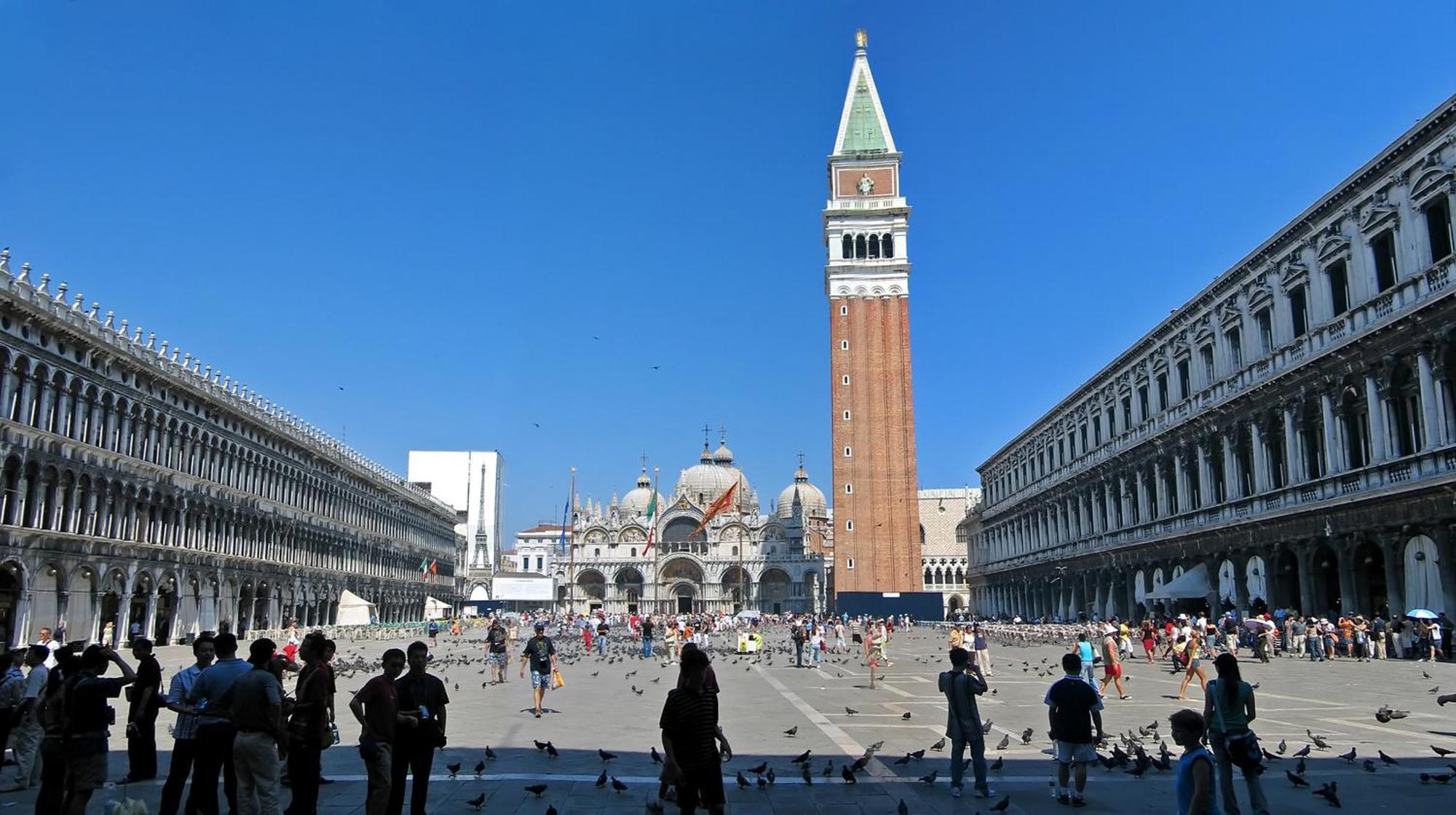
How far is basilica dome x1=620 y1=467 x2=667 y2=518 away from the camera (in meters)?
113

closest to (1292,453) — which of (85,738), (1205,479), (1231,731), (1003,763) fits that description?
(1205,479)

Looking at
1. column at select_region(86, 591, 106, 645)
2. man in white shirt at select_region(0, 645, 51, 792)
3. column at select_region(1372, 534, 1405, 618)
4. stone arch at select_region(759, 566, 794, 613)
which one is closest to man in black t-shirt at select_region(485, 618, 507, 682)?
man in white shirt at select_region(0, 645, 51, 792)

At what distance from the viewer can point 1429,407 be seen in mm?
25641

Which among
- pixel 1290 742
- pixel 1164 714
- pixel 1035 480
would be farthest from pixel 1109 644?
pixel 1035 480

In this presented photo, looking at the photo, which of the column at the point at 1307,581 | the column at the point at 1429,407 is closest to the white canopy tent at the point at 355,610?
the column at the point at 1307,581

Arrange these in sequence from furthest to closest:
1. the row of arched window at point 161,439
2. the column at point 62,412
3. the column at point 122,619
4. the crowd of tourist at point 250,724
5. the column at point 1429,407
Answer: the column at point 122,619 → the column at point 62,412 → the row of arched window at point 161,439 → the column at point 1429,407 → the crowd of tourist at point 250,724

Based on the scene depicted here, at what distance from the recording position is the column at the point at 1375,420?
27922mm

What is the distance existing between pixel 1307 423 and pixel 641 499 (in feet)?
296

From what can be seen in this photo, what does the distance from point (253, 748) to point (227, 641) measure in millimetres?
1036

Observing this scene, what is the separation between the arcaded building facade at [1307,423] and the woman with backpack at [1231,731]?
20579mm

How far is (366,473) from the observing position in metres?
69.4

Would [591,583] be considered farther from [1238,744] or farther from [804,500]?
[1238,744]

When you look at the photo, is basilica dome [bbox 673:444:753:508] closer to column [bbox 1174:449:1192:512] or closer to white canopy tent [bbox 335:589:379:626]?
white canopy tent [bbox 335:589:379:626]

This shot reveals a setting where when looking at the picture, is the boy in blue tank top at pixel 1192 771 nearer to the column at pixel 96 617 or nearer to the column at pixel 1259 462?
the column at pixel 1259 462
